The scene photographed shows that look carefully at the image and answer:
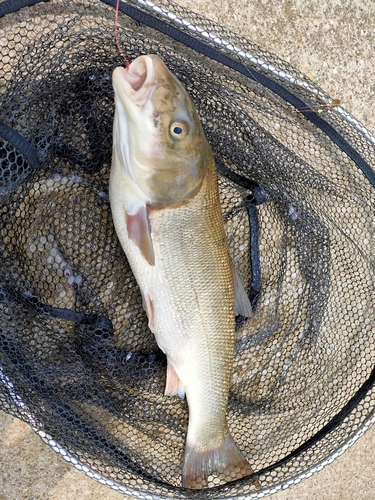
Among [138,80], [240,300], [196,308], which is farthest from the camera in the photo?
[240,300]

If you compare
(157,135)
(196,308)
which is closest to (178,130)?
(157,135)

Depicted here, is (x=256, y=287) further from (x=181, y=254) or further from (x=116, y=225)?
(x=116, y=225)

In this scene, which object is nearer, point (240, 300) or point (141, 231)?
point (141, 231)

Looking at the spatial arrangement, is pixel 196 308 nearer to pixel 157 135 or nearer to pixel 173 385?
pixel 173 385

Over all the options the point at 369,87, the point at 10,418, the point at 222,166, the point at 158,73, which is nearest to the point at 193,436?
the point at 10,418

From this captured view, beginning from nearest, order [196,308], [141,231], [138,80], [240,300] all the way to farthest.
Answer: [138,80] → [141,231] → [196,308] → [240,300]

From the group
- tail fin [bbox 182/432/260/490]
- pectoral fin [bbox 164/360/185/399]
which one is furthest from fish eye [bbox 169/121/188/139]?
tail fin [bbox 182/432/260/490]
